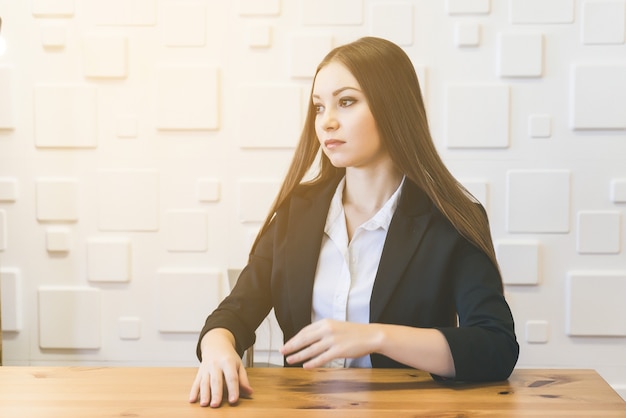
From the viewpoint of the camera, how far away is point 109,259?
2.64 metres

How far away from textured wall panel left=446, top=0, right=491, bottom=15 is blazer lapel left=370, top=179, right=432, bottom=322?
4.18 feet

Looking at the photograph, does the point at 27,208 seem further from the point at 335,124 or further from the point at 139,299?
the point at 335,124

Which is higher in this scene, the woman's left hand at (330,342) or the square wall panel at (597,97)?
the square wall panel at (597,97)

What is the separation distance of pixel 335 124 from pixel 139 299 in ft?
5.09

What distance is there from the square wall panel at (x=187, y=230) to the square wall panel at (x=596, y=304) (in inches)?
52.3

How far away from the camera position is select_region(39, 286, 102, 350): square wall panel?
8.74ft

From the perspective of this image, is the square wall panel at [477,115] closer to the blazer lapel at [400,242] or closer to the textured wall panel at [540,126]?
the textured wall panel at [540,126]

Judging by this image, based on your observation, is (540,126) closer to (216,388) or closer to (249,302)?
(249,302)

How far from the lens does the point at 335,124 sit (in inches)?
53.7

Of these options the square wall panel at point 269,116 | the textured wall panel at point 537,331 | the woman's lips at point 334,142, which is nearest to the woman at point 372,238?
the woman's lips at point 334,142

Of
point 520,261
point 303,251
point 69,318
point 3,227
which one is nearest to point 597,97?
point 520,261

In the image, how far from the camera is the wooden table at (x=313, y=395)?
1007 millimetres

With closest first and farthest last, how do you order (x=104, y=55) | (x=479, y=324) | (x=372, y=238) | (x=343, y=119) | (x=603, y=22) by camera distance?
(x=479, y=324) → (x=343, y=119) → (x=372, y=238) → (x=603, y=22) → (x=104, y=55)

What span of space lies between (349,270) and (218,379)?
45 centimetres
